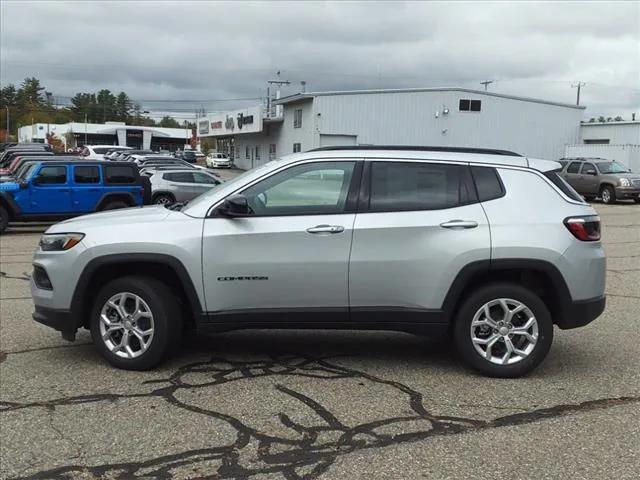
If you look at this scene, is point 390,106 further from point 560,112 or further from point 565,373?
point 565,373

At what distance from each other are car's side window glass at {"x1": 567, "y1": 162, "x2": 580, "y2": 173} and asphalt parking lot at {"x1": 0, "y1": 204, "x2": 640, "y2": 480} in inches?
885

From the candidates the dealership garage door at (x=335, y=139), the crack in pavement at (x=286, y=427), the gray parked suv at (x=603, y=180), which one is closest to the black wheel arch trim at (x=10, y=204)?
the crack in pavement at (x=286, y=427)

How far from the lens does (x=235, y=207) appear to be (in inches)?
192

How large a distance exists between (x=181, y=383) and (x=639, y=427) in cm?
323

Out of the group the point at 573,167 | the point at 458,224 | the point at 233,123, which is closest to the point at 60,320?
the point at 458,224

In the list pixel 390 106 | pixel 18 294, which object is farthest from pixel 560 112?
pixel 18 294

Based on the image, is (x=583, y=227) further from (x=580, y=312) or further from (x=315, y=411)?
(x=315, y=411)

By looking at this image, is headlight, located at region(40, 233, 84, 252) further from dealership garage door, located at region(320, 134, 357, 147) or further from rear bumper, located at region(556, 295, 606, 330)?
dealership garage door, located at region(320, 134, 357, 147)

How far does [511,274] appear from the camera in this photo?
201 inches

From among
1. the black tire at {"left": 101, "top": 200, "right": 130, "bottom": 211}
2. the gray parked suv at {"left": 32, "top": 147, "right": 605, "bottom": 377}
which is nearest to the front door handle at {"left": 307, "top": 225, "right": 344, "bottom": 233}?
the gray parked suv at {"left": 32, "top": 147, "right": 605, "bottom": 377}

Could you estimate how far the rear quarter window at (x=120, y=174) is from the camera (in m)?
16.7

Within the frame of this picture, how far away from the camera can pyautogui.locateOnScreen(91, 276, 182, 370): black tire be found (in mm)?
5016

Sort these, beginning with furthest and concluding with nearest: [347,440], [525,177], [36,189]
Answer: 1. [36,189]
2. [525,177]
3. [347,440]

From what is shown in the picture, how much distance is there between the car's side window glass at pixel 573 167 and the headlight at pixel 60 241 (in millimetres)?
25553
